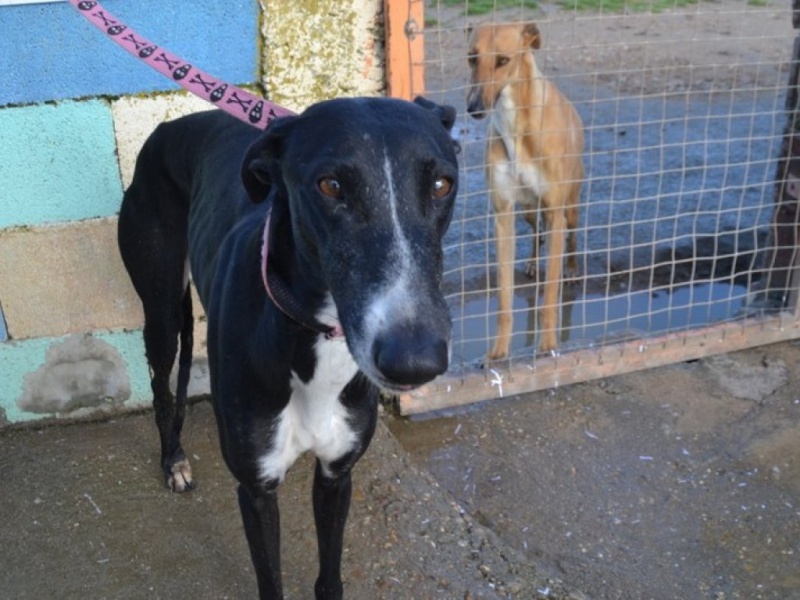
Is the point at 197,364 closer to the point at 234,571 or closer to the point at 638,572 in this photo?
the point at 234,571

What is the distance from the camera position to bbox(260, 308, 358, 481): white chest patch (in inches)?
85.5

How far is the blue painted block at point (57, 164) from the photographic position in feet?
10.8

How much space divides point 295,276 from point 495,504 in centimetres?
161

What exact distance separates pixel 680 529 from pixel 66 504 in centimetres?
207


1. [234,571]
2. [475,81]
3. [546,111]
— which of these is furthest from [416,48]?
[234,571]

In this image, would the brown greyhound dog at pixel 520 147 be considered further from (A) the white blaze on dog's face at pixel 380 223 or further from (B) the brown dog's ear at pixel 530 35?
(A) the white blaze on dog's face at pixel 380 223

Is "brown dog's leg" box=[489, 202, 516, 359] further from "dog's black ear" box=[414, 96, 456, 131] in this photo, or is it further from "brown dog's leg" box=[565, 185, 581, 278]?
"dog's black ear" box=[414, 96, 456, 131]

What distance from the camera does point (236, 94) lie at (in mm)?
2396

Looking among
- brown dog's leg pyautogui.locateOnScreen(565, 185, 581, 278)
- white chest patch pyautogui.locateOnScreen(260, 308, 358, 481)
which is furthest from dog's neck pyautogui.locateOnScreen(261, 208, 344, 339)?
brown dog's leg pyautogui.locateOnScreen(565, 185, 581, 278)

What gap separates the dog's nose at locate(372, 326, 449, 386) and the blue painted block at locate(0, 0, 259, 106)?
2.07 m

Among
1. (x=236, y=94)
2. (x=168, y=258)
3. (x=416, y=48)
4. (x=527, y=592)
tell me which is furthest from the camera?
(x=416, y=48)

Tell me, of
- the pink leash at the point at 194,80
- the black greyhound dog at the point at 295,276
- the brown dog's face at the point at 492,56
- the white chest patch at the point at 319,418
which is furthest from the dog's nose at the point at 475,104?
the white chest patch at the point at 319,418

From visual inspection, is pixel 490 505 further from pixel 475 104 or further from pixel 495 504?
pixel 475 104

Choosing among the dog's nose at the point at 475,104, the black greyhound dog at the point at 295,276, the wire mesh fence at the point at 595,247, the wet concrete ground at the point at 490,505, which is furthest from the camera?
the dog's nose at the point at 475,104
